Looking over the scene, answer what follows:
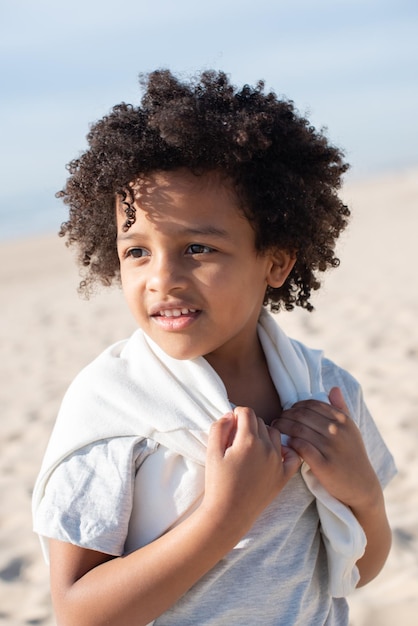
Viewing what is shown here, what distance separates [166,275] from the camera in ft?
6.06

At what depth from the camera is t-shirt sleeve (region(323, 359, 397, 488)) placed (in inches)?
91.4

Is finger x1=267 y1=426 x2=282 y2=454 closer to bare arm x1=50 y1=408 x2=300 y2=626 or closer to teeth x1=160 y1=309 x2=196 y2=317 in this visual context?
bare arm x1=50 y1=408 x2=300 y2=626

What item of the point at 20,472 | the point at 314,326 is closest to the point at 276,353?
the point at 20,472

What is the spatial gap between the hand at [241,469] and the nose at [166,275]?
12.2 inches

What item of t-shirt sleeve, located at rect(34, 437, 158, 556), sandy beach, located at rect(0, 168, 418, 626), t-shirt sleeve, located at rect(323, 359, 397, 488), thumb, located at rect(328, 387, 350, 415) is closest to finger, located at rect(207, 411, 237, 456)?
t-shirt sleeve, located at rect(34, 437, 158, 556)

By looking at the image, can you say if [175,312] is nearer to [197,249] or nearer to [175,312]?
[175,312]

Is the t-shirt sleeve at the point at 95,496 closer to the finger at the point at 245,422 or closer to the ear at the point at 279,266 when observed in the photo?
the finger at the point at 245,422

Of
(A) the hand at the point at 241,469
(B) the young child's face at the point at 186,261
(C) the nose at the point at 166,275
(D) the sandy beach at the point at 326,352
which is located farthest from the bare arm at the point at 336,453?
(D) the sandy beach at the point at 326,352

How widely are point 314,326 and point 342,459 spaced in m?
5.44

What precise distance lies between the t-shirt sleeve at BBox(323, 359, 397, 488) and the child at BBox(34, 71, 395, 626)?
9.4 inches

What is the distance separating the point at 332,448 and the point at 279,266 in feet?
1.68

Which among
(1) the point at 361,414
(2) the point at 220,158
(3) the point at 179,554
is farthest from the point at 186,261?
(1) the point at 361,414

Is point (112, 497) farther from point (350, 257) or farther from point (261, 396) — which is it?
point (350, 257)

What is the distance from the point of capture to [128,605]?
1.73 m
